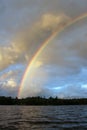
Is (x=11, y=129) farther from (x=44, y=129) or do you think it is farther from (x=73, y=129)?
(x=73, y=129)

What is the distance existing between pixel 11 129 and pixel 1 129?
180cm

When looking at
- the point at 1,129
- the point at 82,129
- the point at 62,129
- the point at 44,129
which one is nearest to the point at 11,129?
the point at 1,129

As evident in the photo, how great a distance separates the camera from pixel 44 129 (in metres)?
48.2

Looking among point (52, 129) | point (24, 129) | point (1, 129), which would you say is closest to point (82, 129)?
point (52, 129)

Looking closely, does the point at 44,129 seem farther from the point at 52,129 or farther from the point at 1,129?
the point at 1,129

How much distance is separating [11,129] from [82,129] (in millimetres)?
12322

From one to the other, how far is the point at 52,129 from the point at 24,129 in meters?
5.01

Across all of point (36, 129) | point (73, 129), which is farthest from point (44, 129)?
point (73, 129)

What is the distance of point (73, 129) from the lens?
4775cm

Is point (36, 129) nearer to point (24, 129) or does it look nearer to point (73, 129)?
point (24, 129)

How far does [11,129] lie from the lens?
47406mm

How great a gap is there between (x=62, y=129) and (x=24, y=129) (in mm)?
6732

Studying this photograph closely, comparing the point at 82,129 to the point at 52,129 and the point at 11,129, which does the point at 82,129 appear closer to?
the point at 52,129

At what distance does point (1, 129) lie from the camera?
46656 millimetres
